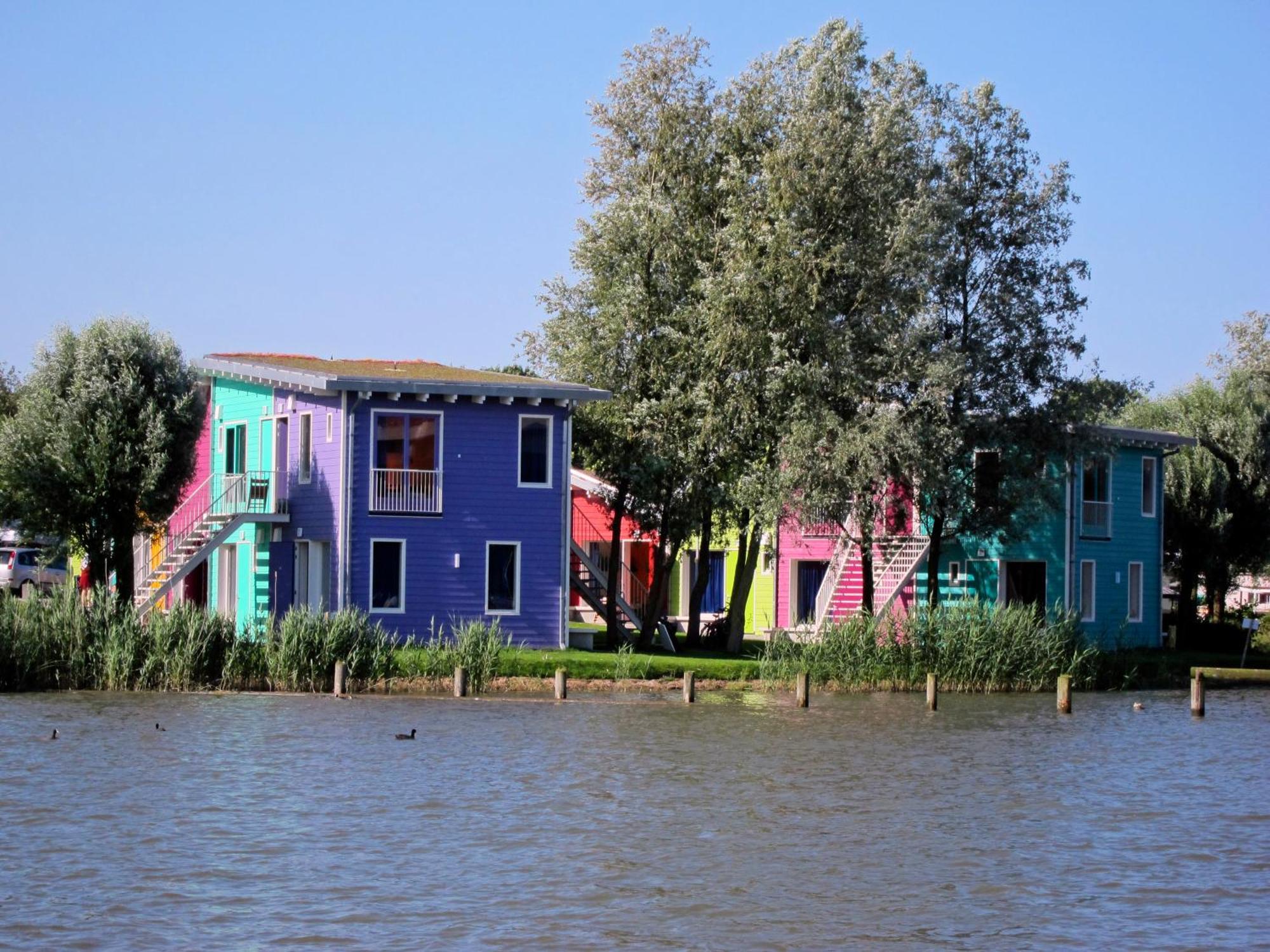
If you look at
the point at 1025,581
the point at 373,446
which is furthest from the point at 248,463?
the point at 1025,581

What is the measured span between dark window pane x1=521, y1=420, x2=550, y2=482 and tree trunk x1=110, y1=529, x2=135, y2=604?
991 centimetres

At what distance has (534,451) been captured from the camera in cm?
4441

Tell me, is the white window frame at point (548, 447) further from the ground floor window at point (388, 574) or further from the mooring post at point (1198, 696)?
the mooring post at point (1198, 696)

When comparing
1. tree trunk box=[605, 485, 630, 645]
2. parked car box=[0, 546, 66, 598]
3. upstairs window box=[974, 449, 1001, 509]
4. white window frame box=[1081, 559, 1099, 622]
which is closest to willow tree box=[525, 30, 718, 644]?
tree trunk box=[605, 485, 630, 645]

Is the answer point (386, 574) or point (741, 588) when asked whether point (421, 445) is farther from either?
point (741, 588)

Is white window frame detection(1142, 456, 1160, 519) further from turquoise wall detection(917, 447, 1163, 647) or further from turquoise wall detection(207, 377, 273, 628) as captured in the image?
turquoise wall detection(207, 377, 273, 628)

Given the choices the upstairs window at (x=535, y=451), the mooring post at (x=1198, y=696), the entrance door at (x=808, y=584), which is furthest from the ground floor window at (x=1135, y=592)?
the upstairs window at (x=535, y=451)

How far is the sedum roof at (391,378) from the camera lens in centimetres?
4212

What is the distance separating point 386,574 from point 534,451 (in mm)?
4821

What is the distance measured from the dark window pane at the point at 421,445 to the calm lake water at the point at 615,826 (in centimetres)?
859


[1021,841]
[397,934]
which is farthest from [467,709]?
[397,934]

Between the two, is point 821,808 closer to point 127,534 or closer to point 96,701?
point 96,701

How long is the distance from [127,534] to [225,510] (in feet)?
11.7

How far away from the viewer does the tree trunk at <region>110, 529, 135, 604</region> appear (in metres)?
43.9
